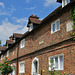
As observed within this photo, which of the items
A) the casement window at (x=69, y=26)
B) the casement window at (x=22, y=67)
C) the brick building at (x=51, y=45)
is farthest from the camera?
the casement window at (x=22, y=67)

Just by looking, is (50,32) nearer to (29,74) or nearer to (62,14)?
(62,14)

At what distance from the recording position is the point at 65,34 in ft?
40.7

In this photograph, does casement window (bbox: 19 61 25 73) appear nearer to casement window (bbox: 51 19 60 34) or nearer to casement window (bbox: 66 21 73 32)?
casement window (bbox: 51 19 60 34)

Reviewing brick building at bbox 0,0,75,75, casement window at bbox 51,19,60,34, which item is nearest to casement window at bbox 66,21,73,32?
brick building at bbox 0,0,75,75

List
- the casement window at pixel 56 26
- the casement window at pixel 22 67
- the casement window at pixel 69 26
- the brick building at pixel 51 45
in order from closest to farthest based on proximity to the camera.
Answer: the casement window at pixel 69 26, the brick building at pixel 51 45, the casement window at pixel 56 26, the casement window at pixel 22 67

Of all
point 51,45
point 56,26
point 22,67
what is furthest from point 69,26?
point 22,67

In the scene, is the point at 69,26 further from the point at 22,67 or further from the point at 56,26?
the point at 22,67

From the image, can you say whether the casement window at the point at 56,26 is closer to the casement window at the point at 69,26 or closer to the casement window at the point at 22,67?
the casement window at the point at 69,26

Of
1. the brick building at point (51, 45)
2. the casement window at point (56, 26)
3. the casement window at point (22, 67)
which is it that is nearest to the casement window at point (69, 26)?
the brick building at point (51, 45)

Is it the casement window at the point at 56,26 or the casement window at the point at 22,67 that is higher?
the casement window at the point at 56,26

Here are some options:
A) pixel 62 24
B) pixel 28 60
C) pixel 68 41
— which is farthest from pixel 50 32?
pixel 28 60

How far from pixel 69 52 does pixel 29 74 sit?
7.89 meters

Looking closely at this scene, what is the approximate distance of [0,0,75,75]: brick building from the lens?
11.9 meters

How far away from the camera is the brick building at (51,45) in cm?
1191
